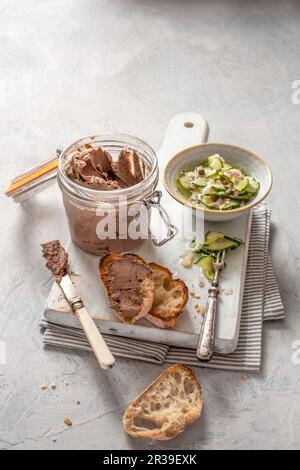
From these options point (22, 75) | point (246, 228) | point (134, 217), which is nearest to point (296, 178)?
point (246, 228)

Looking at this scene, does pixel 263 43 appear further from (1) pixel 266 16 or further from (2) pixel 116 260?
(2) pixel 116 260

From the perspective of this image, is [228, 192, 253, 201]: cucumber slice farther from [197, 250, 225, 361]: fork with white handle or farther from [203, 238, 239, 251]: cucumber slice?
[197, 250, 225, 361]: fork with white handle

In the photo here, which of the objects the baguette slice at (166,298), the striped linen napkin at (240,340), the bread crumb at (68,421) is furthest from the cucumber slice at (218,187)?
the bread crumb at (68,421)

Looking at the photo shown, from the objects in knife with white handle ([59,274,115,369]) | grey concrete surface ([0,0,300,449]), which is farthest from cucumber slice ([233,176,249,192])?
knife with white handle ([59,274,115,369])

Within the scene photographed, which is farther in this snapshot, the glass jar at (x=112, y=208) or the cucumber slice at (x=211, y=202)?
the cucumber slice at (x=211, y=202)

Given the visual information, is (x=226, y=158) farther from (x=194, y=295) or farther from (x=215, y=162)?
(x=194, y=295)

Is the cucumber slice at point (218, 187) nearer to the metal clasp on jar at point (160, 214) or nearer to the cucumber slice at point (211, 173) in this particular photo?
the cucumber slice at point (211, 173)
